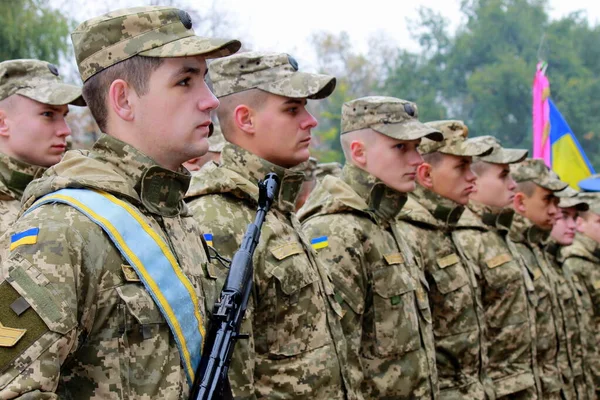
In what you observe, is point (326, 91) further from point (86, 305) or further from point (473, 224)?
point (473, 224)

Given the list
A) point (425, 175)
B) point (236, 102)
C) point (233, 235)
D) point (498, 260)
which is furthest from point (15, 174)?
point (498, 260)

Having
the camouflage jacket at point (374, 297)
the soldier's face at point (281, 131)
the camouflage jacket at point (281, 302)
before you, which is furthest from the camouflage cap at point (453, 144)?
the camouflage jacket at point (281, 302)

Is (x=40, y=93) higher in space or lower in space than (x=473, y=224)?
higher

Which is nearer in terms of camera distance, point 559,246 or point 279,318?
point 279,318

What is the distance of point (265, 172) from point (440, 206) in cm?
265

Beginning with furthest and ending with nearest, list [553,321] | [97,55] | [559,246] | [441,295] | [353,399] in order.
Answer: [559,246] < [553,321] < [441,295] < [353,399] < [97,55]

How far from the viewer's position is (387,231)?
5.38 meters

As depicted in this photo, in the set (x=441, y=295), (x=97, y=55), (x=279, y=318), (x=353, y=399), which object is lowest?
(x=441, y=295)

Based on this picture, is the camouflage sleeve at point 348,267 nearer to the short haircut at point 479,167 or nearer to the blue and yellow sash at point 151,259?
the blue and yellow sash at point 151,259

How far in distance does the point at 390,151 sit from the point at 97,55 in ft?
9.85

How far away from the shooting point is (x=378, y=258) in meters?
5.04

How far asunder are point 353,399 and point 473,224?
3395 mm

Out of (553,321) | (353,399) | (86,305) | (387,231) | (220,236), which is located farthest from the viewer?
(553,321)

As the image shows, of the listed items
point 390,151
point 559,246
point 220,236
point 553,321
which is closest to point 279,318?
point 220,236
